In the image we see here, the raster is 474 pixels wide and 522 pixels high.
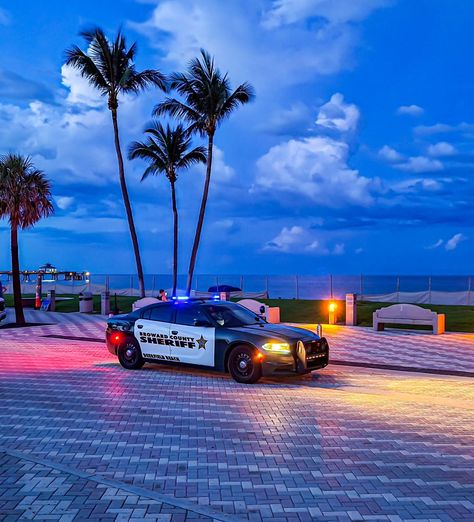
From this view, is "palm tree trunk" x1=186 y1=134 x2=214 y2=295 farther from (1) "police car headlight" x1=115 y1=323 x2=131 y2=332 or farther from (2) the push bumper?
(2) the push bumper

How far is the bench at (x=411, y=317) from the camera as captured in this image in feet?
67.2

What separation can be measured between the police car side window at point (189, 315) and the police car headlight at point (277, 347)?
60.7 inches

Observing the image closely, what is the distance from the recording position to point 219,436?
7617mm

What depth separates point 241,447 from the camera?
7.10 metres

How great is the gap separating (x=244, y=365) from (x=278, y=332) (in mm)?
902

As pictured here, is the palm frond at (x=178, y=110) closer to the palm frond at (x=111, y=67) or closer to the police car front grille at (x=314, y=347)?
the palm frond at (x=111, y=67)

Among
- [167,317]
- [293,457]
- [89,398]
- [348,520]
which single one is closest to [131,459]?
[293,457]

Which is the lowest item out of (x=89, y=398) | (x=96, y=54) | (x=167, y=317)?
(x=89, y=398)

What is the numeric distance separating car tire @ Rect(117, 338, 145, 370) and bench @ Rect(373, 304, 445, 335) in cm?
1080

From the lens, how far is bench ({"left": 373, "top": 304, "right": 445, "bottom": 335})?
20484mm

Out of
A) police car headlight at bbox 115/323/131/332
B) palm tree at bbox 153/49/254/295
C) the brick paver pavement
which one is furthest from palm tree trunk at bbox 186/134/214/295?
the brick paver pavement

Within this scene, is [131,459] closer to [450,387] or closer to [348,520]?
[348,520]

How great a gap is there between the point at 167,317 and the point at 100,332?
9817 millimetres

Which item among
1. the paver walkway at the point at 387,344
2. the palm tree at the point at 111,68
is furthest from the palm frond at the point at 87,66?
the paver walkway at the point at 387,344
